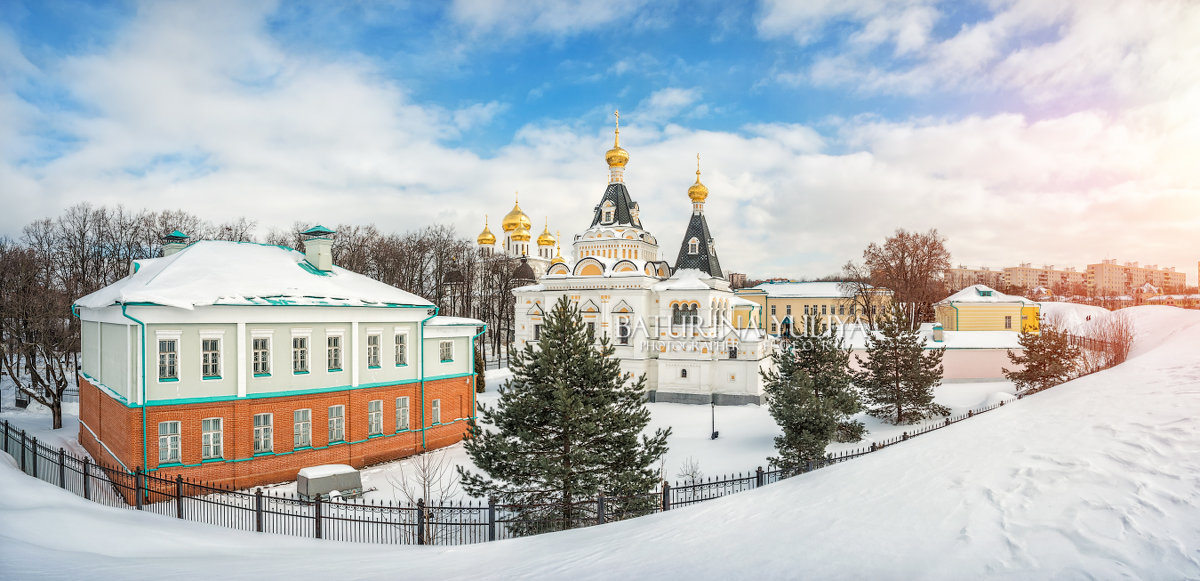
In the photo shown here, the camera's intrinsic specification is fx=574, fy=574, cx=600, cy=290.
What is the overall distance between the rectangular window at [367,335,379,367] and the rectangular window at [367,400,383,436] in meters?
1.24

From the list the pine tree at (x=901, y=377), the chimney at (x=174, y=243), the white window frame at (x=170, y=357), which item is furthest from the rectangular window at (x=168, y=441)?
the pine tree at (x=901, y=377)

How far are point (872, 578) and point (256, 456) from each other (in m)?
15.9

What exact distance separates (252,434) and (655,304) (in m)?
23.3

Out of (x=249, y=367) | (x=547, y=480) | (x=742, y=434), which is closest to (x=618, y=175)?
(x=742, y=434)

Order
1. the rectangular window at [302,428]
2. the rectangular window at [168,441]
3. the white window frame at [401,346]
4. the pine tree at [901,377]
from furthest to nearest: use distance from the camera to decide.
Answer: the pine tree at [901,377], the white window frame at [401,346], the rectangular window at [302,428], the rectangular window at [168,441]

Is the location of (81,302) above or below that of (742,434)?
above

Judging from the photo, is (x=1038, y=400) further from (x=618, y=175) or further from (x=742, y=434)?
(x=618, y=175)

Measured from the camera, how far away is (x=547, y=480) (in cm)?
1109

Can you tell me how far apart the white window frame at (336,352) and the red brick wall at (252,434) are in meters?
0.80

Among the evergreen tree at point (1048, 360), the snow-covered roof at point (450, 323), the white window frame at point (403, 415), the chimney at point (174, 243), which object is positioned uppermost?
the chimney at point (174, 243)

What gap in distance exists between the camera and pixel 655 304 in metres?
34.9

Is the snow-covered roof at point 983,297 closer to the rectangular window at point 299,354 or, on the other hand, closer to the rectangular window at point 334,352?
the rectangular window at point 334,352

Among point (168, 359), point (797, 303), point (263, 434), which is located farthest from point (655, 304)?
point (797, 303)

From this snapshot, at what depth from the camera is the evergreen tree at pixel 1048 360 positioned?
21.7 m
